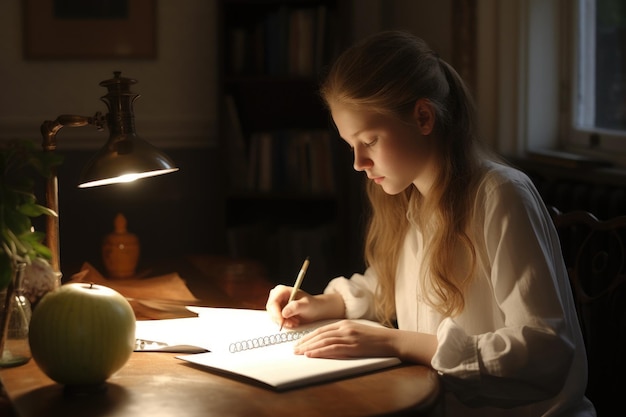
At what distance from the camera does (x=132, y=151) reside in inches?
58.8

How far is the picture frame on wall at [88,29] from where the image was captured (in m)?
3.68

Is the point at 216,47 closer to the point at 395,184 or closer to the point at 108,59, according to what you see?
the point at 108,59

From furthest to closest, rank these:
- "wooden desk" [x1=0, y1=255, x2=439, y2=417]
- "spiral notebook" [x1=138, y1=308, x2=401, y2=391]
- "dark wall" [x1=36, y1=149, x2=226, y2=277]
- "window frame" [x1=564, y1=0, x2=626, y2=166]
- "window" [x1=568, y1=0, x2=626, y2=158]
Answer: "dark wall" [x1=36, y1=149, x2=226, y2=277] → "window frame" [x1=564, y1=0, x2=626, y2=166] → "window" [x1=568, y1=0, x2=626, y2=158] → "spiral notebook" [x1=138, y1=308, x2=401, y2=391] → "wooden desk" [x1=0, y1=255, x2=439, y2=417]

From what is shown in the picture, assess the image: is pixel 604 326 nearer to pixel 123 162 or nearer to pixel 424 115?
pixel 424 115

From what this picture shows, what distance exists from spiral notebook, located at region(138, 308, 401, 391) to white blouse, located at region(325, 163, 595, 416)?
0.38 feet

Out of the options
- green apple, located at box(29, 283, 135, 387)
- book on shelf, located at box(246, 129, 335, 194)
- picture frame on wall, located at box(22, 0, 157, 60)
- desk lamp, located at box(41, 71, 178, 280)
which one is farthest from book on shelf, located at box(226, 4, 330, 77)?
green apple, located at box(29, 283, 135, 387)

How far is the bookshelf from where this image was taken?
362cm

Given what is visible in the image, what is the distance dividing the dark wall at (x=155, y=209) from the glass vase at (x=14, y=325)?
2192 millimetres

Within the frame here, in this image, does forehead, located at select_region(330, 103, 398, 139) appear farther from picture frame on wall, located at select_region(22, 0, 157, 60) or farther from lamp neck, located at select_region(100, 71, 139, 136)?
picture frame on wall, located at select_region(22, 0, 157, 60)

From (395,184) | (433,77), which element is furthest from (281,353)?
(433,77)

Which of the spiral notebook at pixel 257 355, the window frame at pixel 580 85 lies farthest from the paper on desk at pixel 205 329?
the window frame at pixel 580 85

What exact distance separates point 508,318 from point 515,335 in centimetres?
7

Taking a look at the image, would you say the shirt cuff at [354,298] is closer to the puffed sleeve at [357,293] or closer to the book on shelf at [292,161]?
the puffed sleeve at [357,293]

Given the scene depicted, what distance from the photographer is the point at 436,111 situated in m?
1.66
